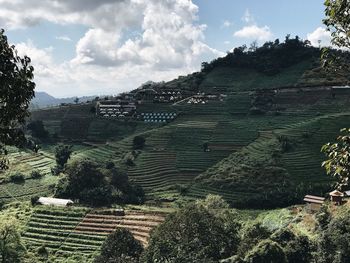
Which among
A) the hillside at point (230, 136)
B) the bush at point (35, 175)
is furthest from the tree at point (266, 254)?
the bush at point (35, 175)

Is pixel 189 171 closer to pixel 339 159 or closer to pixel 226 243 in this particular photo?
pixel 226 243

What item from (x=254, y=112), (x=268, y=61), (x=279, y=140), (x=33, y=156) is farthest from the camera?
(x=268, y=61)

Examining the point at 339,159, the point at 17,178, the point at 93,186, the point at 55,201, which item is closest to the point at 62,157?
the point at 17,178

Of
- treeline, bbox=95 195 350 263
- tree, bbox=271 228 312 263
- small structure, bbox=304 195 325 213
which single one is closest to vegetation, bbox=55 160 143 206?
treeline, bbox=95 195 350 263

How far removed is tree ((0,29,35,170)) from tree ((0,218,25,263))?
4409cm

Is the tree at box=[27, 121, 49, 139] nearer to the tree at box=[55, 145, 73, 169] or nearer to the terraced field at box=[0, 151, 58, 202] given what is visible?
the terraced field at box=[0, 151, 58, 202]

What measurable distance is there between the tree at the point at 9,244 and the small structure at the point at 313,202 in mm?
36986

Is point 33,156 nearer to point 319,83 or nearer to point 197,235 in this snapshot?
point 197,235

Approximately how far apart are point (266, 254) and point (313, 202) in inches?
1037

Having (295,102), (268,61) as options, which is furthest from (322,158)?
(268,61)

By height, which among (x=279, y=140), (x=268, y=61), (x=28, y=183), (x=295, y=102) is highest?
(x=268, y=61)

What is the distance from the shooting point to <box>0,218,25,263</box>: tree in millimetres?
53125

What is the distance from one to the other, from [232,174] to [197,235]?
34613 mm

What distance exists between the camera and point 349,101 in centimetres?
11219
